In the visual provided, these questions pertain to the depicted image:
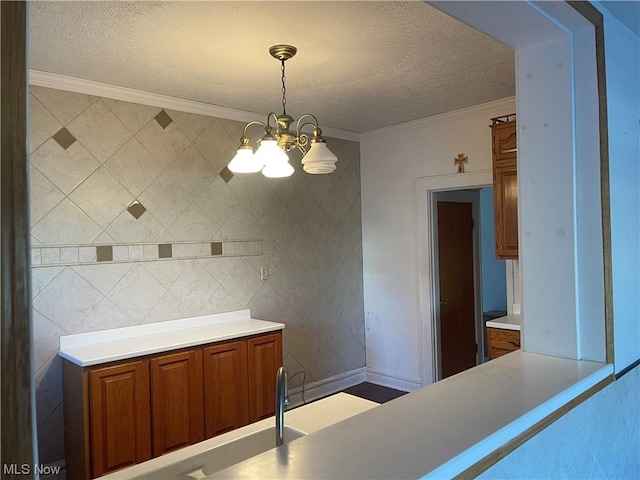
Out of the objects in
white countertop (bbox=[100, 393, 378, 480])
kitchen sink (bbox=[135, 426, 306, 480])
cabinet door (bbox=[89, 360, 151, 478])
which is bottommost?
cabinet door (bbox=[89, 360, 151, 478])

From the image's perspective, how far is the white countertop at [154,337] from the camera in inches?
107

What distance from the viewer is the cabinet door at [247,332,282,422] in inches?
128

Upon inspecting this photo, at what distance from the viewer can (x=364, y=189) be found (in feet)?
15.9

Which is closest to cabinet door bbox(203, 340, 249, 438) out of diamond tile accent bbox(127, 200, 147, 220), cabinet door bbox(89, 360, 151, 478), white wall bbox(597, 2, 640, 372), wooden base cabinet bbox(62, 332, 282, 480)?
wooden base cabinet bbox(62, 332, 282, 480)

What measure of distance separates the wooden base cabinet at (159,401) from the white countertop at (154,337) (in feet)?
0.17

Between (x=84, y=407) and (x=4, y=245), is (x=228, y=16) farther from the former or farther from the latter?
(x=84, y=407)

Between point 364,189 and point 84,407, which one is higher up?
point 364,189

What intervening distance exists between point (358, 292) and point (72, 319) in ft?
8.93

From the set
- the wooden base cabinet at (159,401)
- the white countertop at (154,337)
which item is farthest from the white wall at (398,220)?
the wooden base cabinet at (159,401)

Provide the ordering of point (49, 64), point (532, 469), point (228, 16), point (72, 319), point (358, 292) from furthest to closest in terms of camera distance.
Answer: point (358, 292) → point (72, 319) → point (49, 64) → point (228, 16) → point (532, 469)

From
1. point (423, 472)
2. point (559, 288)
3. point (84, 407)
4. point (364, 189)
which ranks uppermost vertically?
point (364, 189)

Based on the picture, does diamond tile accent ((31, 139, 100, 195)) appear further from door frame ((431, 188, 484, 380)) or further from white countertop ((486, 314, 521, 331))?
white countertop ((486, 314, 521, 331))

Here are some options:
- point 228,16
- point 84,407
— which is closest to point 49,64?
point 228,16

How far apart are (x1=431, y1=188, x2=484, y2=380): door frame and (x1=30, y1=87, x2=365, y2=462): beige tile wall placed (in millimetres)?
865
